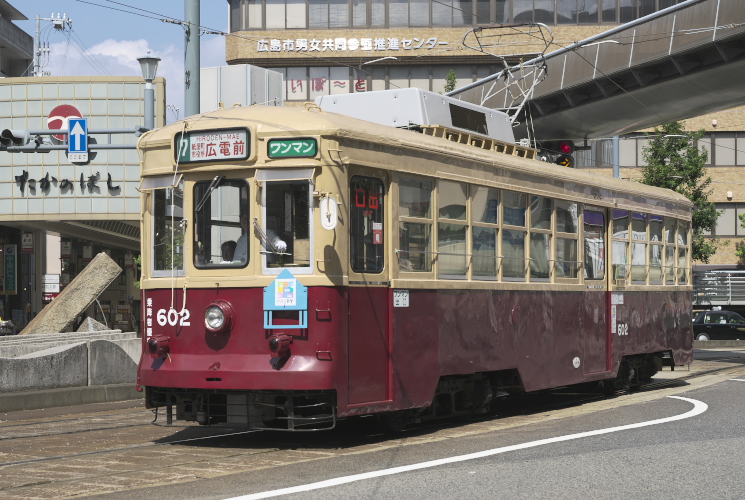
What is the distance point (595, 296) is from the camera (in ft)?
45.9

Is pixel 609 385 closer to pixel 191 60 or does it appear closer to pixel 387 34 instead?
pixel 191 60

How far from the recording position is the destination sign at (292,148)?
375 inches

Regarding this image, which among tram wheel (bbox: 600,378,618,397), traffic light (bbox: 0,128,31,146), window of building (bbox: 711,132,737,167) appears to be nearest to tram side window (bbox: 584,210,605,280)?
tram wheel (bbox: 600,378,618,397)

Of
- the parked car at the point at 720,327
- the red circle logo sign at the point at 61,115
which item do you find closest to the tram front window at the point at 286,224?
the red circle logo sign at the point at 61,115

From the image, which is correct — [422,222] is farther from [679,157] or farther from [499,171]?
[679,157]

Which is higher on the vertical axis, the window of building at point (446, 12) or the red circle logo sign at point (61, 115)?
the window of building at point (446, 12)

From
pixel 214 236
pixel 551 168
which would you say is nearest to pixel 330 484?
pixel 214 236

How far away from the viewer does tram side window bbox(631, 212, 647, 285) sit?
15.2 meters

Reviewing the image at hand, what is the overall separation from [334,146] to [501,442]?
2863 millimetres

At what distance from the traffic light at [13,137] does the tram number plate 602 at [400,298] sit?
14.7 metres

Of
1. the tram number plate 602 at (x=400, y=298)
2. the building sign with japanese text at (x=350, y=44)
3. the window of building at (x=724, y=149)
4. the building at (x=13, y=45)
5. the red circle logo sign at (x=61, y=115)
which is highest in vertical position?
the building at (x=13, y=45)

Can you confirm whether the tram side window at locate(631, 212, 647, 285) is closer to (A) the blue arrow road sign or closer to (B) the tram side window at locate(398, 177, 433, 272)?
(B) the tram side window at locate(398, 177, 433, 272)

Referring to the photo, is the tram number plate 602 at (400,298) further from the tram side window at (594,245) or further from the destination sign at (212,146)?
the tram side window at (594,245)

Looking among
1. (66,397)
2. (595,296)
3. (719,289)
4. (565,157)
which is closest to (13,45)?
(719,289)
